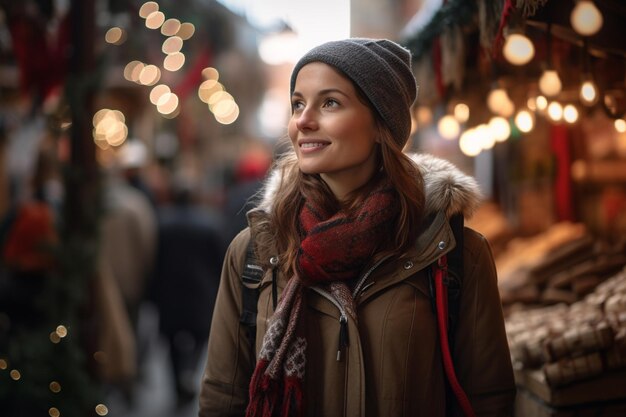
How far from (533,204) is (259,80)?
10.3 metres

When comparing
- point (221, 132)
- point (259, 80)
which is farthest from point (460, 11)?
point (221, 132)

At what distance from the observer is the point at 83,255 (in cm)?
555

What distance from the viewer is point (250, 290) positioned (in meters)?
2.82

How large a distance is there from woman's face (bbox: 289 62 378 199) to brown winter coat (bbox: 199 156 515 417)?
14.5 inches

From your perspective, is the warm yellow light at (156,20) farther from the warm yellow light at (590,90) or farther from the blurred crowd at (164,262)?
the warm yellow light at (590,90)

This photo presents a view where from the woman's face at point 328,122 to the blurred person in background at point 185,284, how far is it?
5597mm

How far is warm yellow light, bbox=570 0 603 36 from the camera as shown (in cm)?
324

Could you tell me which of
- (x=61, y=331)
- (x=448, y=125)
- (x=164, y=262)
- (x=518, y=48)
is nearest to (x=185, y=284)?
(x=164, y=262)

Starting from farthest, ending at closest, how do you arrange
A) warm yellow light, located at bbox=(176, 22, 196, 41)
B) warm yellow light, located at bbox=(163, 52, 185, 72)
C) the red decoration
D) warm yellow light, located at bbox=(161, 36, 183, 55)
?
warm yellow light, located at bbox=(163, 52, 185, 72), warm yellow light, located at bbox=(161, 36, 183, 55), warm yellow light, located at bbox=(176, 22, 196, 41), the red decoration

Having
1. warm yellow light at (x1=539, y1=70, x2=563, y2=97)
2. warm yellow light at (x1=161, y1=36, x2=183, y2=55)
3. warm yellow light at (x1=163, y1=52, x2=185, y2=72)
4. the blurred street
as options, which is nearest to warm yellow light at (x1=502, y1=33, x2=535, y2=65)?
warm yellow light at (x1=539, y1=70, x2=563, y2=97)

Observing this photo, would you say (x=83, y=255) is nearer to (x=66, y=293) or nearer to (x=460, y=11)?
(x=66, y=293)

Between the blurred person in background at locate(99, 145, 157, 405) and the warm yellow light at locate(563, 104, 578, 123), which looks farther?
the blurred person in background at locate(99, 145, 157, 405)

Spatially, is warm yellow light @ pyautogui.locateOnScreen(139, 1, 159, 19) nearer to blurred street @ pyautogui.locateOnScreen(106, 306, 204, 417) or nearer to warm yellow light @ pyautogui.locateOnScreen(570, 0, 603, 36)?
blurred street @ pyautogui.locateOnScreen(106, 306, 204, 417)

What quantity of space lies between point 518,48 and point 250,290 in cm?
213
